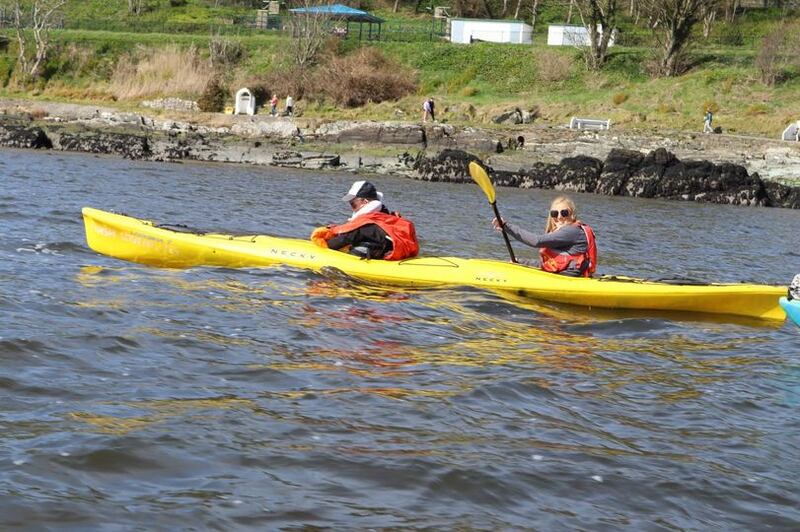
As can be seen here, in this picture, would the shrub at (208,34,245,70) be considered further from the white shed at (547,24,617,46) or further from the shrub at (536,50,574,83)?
the white shed at (547,24,617,46)

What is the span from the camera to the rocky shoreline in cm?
2466

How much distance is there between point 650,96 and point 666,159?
8761 mm

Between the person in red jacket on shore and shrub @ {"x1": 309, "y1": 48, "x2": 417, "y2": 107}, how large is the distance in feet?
86.9

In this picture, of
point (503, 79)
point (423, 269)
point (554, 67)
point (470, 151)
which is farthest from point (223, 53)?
point (423, 269)

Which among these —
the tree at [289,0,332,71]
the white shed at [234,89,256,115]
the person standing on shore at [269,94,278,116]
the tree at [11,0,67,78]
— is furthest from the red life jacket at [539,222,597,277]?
the tree at [11,0,67,78]

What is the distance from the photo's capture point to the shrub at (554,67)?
37625mm

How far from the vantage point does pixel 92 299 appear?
24.4 feet

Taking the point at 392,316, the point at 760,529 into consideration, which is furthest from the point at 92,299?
the point at 760,529

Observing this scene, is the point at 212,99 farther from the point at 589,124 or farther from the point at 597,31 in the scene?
the point at 597,31

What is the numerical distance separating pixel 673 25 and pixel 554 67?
4540 mm

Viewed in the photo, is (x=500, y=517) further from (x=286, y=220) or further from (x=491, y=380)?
(x=286, y=220)

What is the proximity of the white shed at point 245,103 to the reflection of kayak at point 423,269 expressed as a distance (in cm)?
2462

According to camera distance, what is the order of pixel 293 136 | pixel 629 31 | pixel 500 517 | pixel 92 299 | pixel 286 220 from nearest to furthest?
pixel 500 517 → pixel 92 299 → pixel 286 220 → pixel 293 136 → pixel 629 31

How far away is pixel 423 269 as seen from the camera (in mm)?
8797
